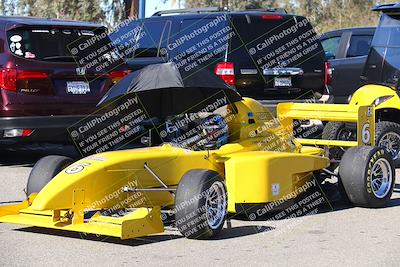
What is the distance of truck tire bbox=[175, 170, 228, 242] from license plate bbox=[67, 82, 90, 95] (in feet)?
14.3

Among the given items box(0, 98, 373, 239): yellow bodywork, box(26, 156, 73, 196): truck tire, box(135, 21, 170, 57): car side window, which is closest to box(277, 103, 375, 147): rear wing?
box(0, 98, 373, 239): yellow bodywork

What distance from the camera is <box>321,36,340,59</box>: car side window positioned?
16.6 m

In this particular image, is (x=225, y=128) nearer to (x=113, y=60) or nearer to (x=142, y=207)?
(x=142, y=207)

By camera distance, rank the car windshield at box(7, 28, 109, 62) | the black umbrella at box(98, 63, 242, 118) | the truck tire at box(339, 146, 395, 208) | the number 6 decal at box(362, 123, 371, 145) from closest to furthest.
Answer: the black umbrella at box(98, 63, 242, 118), the truck tire at box(339, 146, 395, 208), the number 6 decal at box(362, 123, 371, 145), the car windshield at box(7, 28, 109, 62)

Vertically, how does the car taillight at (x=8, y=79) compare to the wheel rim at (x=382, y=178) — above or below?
above

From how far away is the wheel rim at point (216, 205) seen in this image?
7035 mm

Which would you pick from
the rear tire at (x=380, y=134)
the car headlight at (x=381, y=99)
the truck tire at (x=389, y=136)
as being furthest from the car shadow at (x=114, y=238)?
the car headlight at (x=381, y=99)

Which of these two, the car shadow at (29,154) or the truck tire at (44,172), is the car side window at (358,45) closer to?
the car shadow at (29,154)

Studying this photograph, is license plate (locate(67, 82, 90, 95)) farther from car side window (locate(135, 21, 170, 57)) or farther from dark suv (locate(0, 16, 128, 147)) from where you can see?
car side window (locate(135, 21, 170, 57))

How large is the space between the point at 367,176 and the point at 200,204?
2.21 meters

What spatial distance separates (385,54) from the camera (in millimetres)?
11867

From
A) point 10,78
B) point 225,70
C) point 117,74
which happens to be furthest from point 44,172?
point 225,70

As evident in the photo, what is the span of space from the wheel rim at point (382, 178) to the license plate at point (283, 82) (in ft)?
13.0

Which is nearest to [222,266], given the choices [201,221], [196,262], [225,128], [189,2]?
[196,262]
